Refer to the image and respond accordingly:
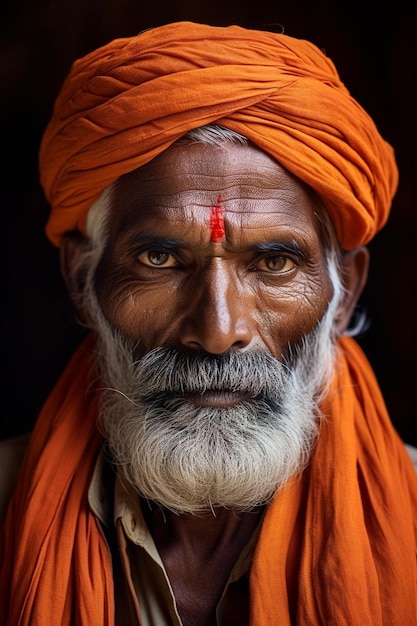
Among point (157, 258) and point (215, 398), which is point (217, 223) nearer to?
point (157, 258)

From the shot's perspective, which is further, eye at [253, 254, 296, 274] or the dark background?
the dark background

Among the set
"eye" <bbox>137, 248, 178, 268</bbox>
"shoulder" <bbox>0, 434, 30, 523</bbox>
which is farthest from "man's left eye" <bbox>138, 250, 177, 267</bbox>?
"shoulder" <bbox>0, 434, 30, 523</bbox>

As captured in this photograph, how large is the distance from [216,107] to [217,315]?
35 centimetres

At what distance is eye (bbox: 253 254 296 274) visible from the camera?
1.34 metres

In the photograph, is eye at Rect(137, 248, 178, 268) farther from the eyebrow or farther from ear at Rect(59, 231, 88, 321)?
ear at Rect(59, 231, 88, 321)

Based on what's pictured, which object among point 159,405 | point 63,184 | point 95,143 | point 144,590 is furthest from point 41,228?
point 144,590

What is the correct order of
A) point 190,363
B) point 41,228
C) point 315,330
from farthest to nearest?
point 41,228, point 315,330, point 190,363

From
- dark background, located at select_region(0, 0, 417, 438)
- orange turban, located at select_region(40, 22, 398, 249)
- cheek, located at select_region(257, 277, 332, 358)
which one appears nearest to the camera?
orange turban, located at select_region(40, 22, 398, 249)

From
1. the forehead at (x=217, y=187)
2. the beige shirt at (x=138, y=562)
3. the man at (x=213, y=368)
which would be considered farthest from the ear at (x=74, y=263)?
the beige shirt at (x=138, y=562)

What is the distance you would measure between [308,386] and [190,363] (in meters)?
0.29

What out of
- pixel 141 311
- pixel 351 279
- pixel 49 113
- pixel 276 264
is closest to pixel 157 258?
pixel 141 311

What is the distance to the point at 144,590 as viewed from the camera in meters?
1.41

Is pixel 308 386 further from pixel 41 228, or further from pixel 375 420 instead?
pixel 41 228

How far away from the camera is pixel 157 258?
1.35m
